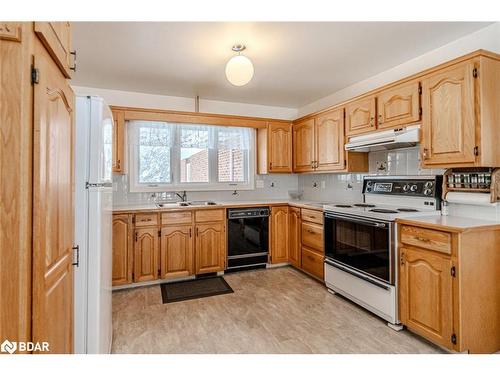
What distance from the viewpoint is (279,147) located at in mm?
4086

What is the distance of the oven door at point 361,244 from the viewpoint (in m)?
2.27

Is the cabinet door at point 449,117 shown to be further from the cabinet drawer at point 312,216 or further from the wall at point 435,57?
the cabinet drawer at point 312,216

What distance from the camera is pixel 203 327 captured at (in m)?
2.29

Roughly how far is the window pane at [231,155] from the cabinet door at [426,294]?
260 centimetres

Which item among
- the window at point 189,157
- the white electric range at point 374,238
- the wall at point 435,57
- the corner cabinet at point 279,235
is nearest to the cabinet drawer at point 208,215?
the window at point 189,157

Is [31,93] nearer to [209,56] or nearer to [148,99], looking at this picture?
[209,56]

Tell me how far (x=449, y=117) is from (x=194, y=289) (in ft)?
9.62

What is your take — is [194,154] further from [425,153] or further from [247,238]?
[425,153]

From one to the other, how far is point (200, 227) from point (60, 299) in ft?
7.62

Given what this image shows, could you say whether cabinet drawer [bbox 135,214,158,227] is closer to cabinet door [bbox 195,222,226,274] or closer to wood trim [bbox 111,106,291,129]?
cabinet door [bbox 195,222,226,274]

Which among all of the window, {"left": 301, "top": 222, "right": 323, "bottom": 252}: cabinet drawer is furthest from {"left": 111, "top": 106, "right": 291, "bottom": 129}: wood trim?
{"left": 301, "top": 222, "right": 323, "bottom": 252}: cabinet drawer

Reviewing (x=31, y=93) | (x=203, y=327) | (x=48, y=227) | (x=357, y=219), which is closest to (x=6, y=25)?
(x=31, y=93)

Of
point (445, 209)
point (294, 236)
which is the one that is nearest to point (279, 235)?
point (294, 236)

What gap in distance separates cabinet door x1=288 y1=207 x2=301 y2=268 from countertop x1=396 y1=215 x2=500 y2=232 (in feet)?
5.22
